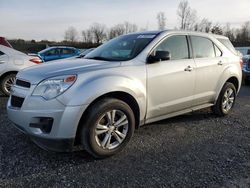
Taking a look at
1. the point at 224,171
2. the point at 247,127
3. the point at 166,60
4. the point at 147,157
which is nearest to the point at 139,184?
the point at 147,157

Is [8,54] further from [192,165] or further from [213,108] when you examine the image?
[192,165]

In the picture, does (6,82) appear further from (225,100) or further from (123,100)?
(225,100)

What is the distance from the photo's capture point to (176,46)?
4.94 meters

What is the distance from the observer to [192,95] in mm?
5035

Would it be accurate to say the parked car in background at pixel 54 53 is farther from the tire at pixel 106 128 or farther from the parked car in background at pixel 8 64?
the tire at pixel 106 128

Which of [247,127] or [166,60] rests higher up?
[166,60]

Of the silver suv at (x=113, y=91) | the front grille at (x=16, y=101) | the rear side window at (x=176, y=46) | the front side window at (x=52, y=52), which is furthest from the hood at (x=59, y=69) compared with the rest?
the front side window at (x=52, y=52)

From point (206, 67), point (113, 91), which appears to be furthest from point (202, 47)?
point (113, 91)

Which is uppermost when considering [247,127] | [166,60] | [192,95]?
[166,60]

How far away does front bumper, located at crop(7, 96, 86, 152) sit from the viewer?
346 cm

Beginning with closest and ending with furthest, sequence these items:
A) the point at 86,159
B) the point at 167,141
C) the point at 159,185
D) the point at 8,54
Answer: the point at 159,185
the point at 86,159
the point at 167,141
the point at 8,54

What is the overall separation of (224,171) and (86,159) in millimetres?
1707

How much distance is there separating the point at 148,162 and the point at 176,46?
A: 2.11 meters

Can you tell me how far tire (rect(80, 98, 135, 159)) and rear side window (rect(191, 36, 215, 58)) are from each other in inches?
77.8
